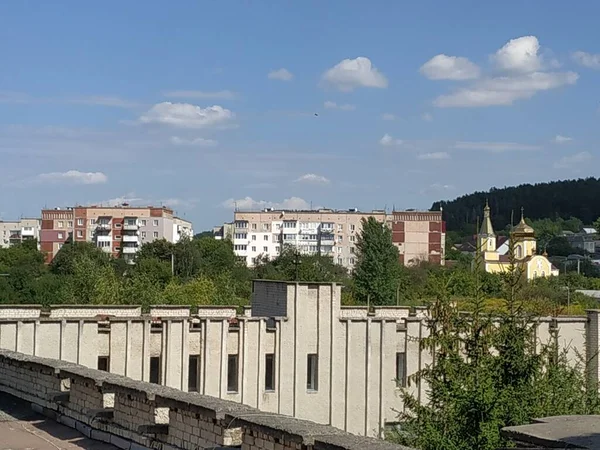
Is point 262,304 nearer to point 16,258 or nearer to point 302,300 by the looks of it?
point 302,300

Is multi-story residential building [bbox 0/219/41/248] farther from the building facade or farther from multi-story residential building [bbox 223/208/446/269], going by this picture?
the building facade

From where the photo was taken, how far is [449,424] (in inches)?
702

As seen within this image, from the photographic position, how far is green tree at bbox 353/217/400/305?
6688 centimetres

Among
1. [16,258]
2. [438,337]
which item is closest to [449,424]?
[438,337]

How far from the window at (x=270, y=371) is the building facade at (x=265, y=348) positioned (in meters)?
0.03

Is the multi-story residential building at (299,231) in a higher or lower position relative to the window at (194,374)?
higher

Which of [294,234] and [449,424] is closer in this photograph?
[449,424]

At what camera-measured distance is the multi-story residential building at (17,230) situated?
172 meters

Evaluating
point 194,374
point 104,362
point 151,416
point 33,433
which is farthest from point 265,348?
point 151,416

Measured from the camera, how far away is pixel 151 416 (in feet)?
32.3

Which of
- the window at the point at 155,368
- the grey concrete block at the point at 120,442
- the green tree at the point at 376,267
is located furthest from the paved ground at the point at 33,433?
the green tree at the point at 376,267

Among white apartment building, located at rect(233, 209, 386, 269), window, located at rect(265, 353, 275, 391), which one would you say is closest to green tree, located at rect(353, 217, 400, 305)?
window, located at rect(265, 353, 275, 391)

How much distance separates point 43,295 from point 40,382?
55.2m

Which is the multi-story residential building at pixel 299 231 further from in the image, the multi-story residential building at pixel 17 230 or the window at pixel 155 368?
the window at pixel 155 368
